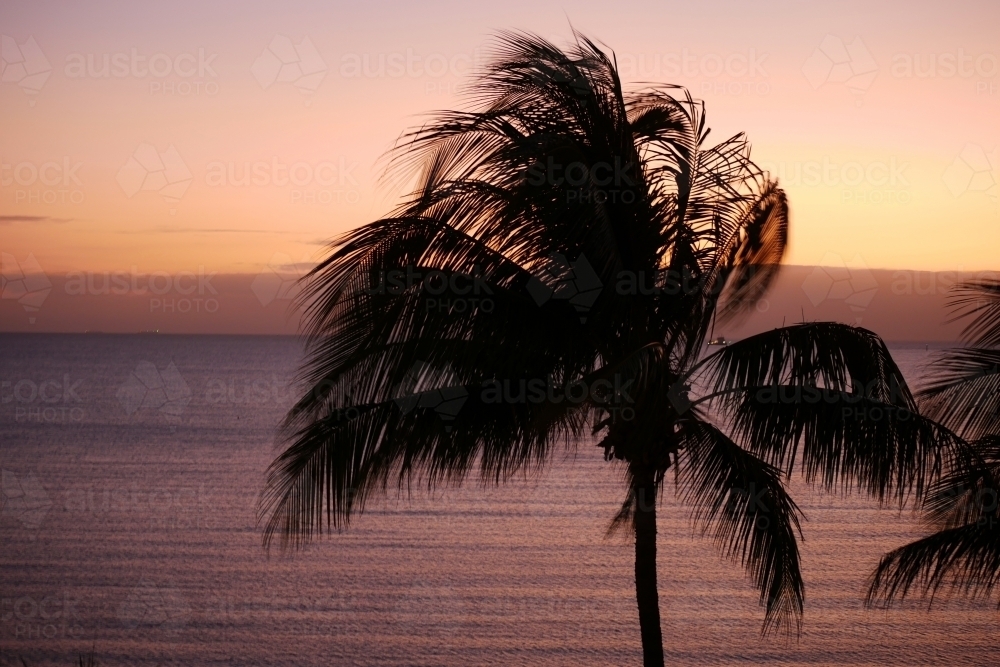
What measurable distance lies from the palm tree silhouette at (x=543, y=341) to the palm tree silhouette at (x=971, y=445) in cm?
146

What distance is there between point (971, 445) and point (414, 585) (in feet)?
69.6

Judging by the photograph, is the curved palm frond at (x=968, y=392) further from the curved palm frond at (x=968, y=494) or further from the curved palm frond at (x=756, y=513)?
the curved palm frond at (x=756, y=513)

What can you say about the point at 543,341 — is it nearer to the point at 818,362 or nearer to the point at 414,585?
the point at 818,362

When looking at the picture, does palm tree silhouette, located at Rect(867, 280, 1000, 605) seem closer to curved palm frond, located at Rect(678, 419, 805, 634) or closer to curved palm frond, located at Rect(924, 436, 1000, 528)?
curved palm frond, located at Rect(924, 436, 1000, 528)

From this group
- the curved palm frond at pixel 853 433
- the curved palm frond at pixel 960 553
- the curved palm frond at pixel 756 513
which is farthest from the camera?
the curved palm frond at pixel 960 553

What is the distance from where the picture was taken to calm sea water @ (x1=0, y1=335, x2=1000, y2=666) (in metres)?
22.5

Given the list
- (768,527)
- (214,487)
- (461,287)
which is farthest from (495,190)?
(214,487)

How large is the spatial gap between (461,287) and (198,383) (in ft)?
384

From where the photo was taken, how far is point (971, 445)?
8.81 m

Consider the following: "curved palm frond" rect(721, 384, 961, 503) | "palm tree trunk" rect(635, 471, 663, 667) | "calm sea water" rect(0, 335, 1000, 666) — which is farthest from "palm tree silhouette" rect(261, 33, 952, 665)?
"calm sea water" rect(0, 335, 1000, 666)

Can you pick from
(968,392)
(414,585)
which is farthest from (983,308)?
(414,585)

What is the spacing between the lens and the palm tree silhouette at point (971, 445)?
28.5 feet

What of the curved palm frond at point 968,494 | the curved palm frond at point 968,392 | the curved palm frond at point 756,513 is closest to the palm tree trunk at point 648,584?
the curved palm frond at point 756,513

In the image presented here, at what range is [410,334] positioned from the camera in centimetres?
767
